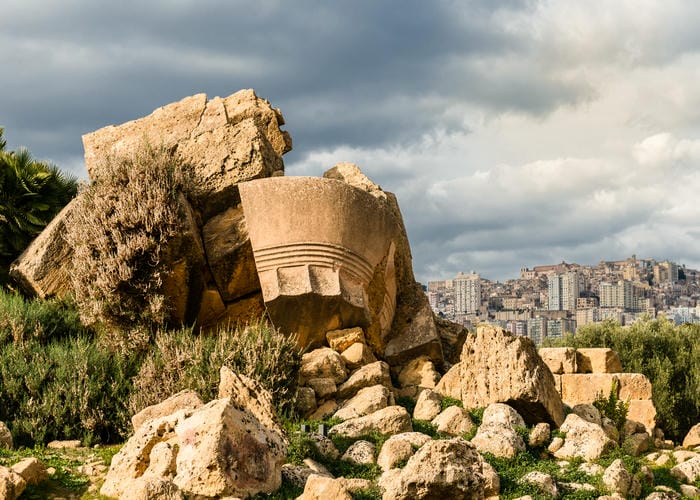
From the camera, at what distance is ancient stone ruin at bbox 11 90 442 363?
1449 centimetres

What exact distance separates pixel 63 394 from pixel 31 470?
9.71 feet

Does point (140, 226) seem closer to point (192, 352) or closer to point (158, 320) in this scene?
point (158, 320)

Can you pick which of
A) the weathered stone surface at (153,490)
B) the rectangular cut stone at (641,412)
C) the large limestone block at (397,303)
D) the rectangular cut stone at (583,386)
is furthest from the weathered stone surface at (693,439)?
the weathered stone surface at (153,490)

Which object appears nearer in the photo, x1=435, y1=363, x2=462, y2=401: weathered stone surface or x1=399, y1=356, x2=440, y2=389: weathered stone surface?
x1=435, y1=363, x2=462, y2=401: weathered stone surface

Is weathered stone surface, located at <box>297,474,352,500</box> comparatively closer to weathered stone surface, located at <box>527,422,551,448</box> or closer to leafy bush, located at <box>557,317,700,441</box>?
weathered stone surface, located at <box>527,422,551,448</box>

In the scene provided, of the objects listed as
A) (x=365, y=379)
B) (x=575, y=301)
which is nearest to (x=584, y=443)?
(x=365, y=379)

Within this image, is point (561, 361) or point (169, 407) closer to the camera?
point (169, 407)

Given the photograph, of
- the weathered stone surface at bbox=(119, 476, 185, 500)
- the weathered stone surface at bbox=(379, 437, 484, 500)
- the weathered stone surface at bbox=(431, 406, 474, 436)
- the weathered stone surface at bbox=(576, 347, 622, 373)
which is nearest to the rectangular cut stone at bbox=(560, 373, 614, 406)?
the weathered stone surface at bbox=(576, 347, 622, 373)

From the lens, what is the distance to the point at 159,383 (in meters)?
12.8

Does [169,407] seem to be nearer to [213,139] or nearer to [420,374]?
[420,374]

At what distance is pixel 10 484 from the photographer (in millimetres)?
9125

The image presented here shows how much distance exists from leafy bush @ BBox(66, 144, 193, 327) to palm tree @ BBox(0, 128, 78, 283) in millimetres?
3150

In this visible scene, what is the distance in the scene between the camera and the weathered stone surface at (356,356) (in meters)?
14.1

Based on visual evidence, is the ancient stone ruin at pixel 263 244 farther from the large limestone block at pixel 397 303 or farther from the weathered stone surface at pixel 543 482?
the weathered stone surface at pixel 543 482
